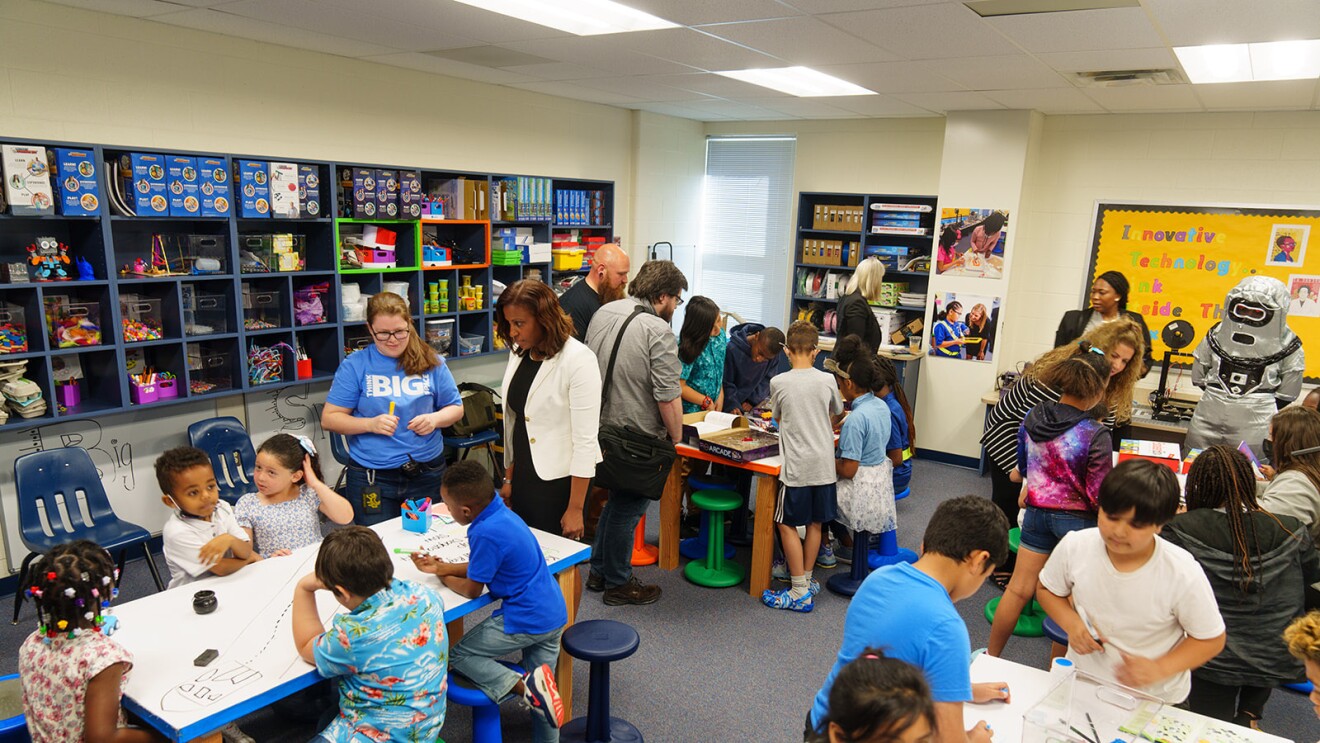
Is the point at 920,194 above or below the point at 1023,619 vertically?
above

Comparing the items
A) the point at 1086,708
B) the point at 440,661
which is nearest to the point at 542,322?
the point at 440,661

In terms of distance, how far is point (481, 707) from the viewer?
247 cm

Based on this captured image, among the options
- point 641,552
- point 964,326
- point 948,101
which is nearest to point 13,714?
point 641,552

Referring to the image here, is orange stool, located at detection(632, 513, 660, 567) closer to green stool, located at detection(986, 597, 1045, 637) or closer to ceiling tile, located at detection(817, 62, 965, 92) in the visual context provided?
green stool, located at detection(986, 597, 1045, 637)

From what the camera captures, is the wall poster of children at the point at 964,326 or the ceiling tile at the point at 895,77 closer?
the ceiling tile at the point at 895,77

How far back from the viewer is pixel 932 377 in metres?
6.63

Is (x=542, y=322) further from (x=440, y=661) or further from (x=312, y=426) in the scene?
(x=312, y=426)

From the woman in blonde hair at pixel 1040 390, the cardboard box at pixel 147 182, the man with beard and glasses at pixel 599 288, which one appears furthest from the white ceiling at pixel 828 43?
the woman in blonde hair at pixel 1040 390

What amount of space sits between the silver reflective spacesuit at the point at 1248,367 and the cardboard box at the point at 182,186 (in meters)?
5.51

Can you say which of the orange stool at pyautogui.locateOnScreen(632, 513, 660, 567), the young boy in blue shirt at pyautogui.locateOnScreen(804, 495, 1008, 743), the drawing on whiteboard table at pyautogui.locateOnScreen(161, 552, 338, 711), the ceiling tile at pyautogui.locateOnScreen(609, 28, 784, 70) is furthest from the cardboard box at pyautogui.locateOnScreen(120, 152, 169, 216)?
the young boy in blue shirt at pyautogui.locateOnScreen(804, 495, 1008, 743)

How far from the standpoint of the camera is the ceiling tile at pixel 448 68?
15.9 feet

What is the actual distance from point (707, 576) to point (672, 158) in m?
4.55

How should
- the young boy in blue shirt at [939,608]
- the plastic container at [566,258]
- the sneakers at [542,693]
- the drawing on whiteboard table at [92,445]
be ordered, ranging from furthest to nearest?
the plastic container at [566,258] → the drawing on whiteboard table at [92,445] → the sneakers at [542,693] → the young boy in blue shirt at [939,608]

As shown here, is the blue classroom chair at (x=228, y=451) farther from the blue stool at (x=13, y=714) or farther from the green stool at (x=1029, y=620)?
the green stool at (x=1029, y=620)
